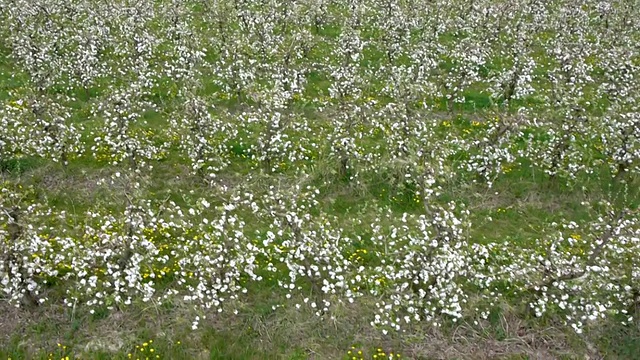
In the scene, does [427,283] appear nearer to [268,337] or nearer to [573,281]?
[573,281]

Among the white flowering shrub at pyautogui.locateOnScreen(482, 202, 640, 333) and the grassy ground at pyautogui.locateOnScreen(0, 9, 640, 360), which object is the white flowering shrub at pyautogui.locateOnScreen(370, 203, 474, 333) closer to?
the grassy ground at pyautogui.locateOnScreen(0, 9, 640, 360)

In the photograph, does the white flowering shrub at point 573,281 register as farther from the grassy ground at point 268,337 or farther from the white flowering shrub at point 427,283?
the white flowering shrub at point 427,283

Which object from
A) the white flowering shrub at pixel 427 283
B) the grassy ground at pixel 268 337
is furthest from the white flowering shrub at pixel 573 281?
the white flowering shrub at pixel 427 283

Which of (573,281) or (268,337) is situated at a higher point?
(573,281)

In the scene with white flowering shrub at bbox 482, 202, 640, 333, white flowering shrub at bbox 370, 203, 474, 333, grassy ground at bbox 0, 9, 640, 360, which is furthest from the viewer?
white flowering shrub at bbox 370, 203, 474, 333

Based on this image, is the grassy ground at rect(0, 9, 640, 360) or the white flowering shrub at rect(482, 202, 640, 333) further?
the white flowering shrub at rect(482, 202, 640, 333)

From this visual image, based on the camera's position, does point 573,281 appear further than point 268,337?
No

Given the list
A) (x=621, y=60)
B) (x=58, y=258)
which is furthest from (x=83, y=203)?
(x=621, y=60)

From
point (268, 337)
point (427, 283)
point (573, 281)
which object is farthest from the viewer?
point (427, 283)

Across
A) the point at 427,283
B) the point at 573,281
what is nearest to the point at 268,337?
the point at 427,283

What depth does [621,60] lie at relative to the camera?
18828mm

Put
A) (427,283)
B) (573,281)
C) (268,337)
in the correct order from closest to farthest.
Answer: (573,281), (268,337), (427,283)

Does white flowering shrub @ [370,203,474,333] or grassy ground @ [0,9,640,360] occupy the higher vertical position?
white flowering shrub @ [370,203,474,333]

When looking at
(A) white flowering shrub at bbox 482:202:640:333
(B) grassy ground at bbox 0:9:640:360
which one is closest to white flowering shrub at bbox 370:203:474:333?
(B) grassy ground at bbox 0:9:640:360
